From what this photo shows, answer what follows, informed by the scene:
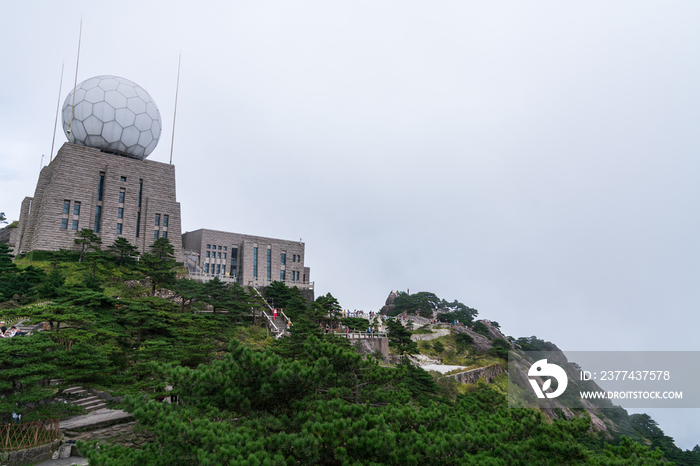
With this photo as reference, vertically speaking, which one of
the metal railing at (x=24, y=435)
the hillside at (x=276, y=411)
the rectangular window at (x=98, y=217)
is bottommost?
the metal railing at (x=24, y=435)

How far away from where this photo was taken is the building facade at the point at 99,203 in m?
29.6

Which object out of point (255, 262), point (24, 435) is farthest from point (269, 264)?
point (24, 435)

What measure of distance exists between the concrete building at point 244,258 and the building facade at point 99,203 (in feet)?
9.57

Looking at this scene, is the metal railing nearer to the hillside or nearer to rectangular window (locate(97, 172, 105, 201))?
the hillside

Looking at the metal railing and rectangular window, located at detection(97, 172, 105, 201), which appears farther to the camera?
rectangular window, located at detection(97, 172, 105, 201)

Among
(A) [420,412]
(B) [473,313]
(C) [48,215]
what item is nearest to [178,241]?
(C) [48,215]

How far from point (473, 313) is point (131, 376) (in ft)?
175

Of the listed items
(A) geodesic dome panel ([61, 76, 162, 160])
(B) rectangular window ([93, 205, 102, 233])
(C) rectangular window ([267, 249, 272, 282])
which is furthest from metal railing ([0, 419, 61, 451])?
(C) rectangular window ([267, 249, 272, 282])

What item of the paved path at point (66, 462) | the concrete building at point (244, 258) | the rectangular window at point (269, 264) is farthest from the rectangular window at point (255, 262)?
the paved path at point (66, 462)

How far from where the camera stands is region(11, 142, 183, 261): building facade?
29.6m

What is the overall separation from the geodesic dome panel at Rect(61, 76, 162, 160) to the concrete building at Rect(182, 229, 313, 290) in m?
9.98

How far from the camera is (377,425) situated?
6.73 m

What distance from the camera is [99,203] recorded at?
31.9 meters

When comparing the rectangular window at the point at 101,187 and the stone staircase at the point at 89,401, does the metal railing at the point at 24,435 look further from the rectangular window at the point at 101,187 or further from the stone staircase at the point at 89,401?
the rectangular window at the point at 101,187
